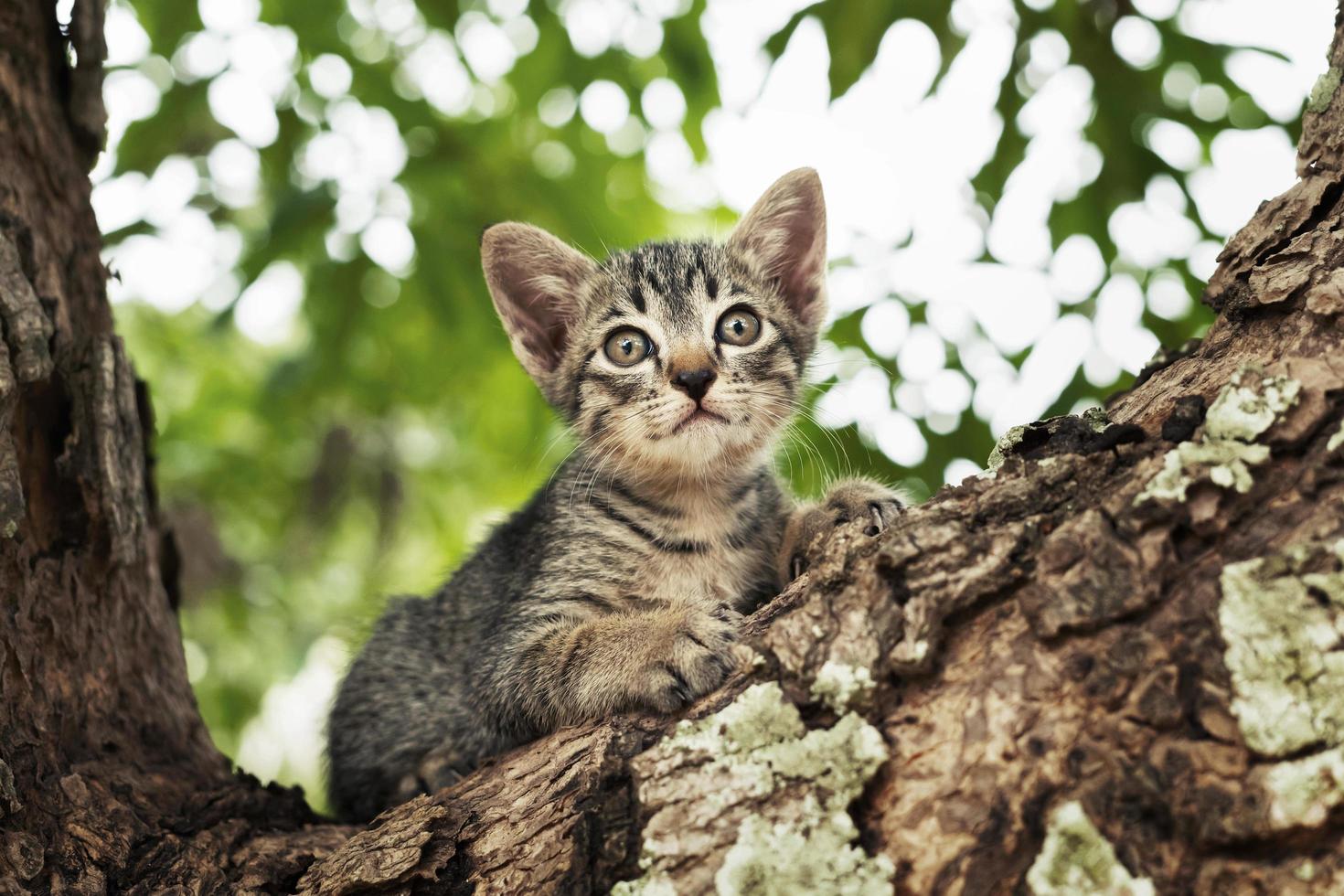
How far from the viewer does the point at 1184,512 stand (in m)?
2.24

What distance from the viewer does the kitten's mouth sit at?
404cm

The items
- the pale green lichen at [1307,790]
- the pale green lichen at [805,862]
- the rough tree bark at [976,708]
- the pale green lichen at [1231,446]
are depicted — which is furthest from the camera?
the pale green lichen at [1231,446]

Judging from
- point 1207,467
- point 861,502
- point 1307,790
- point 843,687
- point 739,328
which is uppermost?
point 739,328

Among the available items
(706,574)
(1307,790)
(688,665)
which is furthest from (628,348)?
(1307,790)

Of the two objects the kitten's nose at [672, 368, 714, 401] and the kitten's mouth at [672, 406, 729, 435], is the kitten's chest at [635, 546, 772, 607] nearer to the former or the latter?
the kitten's mouth at [672, 406, 729, 435]

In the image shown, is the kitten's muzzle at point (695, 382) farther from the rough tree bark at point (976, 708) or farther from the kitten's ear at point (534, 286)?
the rough tree bark at point (976, 708)

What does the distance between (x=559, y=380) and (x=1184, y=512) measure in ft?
9.91

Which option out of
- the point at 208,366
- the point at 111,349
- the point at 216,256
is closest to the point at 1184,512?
the point at 111,349

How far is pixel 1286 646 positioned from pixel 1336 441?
0.47 metres

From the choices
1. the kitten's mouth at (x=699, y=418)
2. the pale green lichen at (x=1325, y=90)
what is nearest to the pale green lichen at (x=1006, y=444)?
the pale green lichen at (x=1325, y=90)

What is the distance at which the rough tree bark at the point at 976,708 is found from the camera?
200 cm

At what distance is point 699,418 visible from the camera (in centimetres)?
405

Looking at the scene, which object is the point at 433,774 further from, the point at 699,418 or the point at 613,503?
the point at 699,418

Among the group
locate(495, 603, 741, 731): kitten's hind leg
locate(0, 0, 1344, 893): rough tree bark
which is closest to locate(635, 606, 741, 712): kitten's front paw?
locate(495, 603, 741, 731): kitten's hind leg
